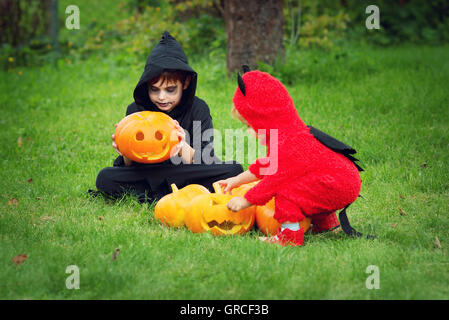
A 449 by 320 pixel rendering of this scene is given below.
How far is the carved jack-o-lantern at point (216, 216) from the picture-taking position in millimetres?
3600

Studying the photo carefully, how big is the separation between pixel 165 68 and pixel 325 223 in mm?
1798

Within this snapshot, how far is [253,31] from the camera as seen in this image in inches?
288

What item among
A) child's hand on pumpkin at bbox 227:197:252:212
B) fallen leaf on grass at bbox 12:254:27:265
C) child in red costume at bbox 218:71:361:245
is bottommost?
fallen leaf on grass at bbox 12:254:27:265

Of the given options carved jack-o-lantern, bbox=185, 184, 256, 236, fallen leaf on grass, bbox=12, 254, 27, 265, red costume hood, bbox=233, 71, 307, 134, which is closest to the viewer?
fallen leaf on grass, bbox=12, 254, 27, 265

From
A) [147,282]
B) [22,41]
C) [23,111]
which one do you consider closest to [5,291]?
[147,282]

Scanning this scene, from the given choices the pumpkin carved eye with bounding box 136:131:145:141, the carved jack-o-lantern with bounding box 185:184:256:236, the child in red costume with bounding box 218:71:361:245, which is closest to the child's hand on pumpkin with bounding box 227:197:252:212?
the child in red costume with bounding box 218:71:361:245

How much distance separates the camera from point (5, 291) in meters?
2.86

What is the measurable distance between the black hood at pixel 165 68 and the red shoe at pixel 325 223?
1.60 m

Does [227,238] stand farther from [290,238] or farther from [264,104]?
[264,104]

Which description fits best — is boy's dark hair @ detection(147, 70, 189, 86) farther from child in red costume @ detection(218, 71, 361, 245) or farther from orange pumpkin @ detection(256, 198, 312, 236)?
orange pumpkin @ detection(256, 198, 312, 236)

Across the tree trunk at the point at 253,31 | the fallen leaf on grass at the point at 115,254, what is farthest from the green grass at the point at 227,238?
the tree trunk at the point at 253,31

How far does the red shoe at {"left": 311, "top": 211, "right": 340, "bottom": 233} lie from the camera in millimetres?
3766

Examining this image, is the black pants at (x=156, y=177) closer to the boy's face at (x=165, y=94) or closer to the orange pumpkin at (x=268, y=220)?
the boy's face at (x=165, y=94)

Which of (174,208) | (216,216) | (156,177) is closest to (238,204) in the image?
(216,216)
